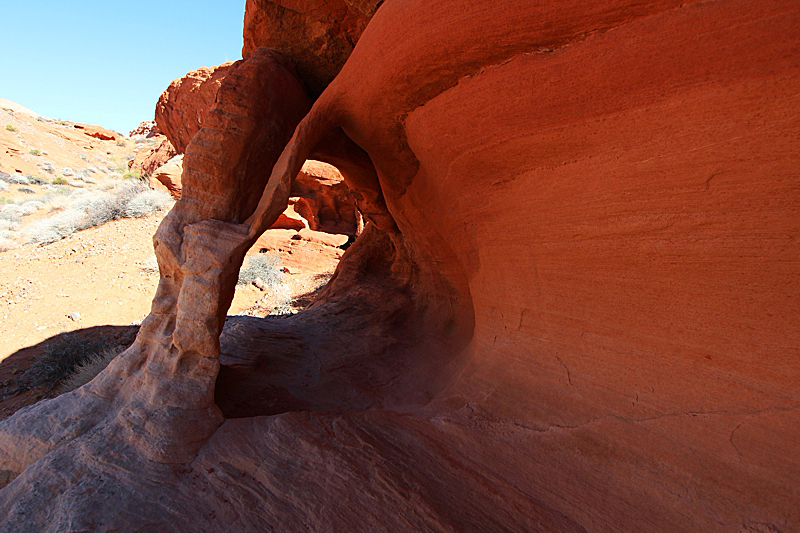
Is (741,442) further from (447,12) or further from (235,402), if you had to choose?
(235,402)

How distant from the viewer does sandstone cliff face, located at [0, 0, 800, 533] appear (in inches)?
61.0

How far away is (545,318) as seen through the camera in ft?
7.97

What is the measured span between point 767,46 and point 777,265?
2.76 feet

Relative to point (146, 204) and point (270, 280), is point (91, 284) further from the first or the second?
point (146, 204)

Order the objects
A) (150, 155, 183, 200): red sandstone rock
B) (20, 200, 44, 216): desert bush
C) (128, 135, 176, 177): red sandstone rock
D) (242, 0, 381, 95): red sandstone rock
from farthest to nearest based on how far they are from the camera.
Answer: (128, 135, 176, 177): red sandstone rock < (20, 200, 44, 216): desert bush < (150, 155, 183, 200): red sandstone rock < (242, 0, 381, 95): red sandstone rock

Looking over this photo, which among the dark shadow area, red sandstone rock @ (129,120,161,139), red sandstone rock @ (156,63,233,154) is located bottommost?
the dark shadow area

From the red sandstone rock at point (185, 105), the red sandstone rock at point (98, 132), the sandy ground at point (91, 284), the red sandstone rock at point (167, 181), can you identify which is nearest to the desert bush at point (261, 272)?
the sandy ground at point (91, 284)

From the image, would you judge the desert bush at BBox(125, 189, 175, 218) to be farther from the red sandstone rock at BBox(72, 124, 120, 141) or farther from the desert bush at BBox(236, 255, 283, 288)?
the red sandstone rock at BBox(72, 124, 120, 141)

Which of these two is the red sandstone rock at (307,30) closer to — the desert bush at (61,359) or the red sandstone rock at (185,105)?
the desert bush at (61,359)

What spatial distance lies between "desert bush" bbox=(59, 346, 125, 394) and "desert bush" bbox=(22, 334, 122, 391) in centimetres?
3

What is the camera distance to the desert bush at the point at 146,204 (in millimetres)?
10632

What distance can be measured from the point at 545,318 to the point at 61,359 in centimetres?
644

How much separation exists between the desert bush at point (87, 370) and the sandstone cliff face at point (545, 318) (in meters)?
2.96

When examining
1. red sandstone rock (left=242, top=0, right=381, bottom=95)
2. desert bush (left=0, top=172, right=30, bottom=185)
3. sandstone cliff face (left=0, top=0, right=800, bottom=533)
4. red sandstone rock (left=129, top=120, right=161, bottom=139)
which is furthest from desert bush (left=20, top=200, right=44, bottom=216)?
red sandstone rock (left=129, top=120, right=161, bottom=139)
